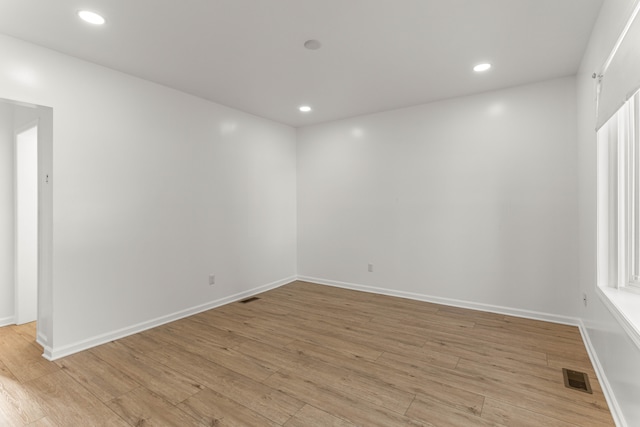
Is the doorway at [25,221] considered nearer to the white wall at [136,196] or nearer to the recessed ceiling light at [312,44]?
the white wall at [136,196]

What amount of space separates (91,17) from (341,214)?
3614 millimetres

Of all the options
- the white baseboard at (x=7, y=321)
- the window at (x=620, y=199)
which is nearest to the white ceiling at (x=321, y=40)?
the window at (x=620, y=199)

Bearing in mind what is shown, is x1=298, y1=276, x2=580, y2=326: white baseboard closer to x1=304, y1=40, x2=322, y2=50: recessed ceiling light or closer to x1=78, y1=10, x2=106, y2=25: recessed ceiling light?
x1=304, y1=40, x2=322, y2=50: recessed ceiling light

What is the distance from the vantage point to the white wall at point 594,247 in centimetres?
160

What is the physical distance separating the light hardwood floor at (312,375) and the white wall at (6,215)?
321 millimetres

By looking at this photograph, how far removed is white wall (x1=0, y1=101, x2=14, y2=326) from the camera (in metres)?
3.38

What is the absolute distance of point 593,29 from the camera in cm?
234

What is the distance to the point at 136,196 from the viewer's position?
3.15 metres

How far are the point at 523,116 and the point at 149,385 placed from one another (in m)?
4.39

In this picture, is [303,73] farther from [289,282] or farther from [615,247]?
[289,282]

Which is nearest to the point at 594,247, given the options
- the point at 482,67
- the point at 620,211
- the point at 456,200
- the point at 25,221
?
the point at 620,211

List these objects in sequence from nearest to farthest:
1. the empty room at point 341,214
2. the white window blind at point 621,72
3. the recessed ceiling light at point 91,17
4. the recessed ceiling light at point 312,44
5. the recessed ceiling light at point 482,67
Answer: the white window blind at point 621,72 → the empty room at point 341,214 → the recessed ceiling light at point 91,17 → the recessed ceiling light at point 312,44 → the recessed ceiling light at point 482,67

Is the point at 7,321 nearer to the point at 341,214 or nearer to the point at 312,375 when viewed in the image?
the point at 312,375

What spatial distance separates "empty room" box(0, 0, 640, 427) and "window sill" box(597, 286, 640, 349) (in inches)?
1.0
